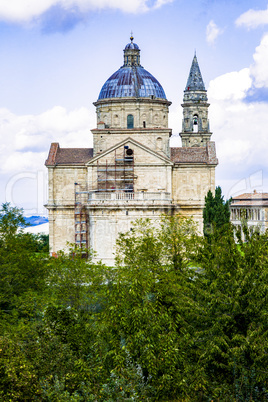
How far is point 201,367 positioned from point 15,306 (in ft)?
38.4

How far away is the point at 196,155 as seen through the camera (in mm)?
65562

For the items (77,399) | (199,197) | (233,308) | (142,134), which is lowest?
(77,399)

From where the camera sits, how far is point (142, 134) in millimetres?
65750

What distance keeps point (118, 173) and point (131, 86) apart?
Result: 34.4 feet

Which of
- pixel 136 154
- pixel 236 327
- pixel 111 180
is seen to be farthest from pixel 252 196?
pixel 236 327

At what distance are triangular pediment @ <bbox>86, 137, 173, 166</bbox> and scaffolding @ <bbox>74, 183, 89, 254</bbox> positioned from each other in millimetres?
2991

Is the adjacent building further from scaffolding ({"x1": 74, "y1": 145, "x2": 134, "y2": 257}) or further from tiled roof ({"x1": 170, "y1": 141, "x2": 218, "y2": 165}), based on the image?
scaffolding ({"x1": 74, "y1": 145, "x2": 134, "y2": 257})

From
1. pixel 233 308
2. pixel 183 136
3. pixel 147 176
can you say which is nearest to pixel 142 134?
pixel 147 176

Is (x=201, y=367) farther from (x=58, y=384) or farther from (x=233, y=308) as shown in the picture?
(x=58, y=384)

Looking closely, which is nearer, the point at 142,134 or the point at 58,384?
the point at 58,384

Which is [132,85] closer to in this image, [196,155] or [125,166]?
[125,166]

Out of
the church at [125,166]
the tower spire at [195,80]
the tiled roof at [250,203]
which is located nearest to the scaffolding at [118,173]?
the church at [125,166]

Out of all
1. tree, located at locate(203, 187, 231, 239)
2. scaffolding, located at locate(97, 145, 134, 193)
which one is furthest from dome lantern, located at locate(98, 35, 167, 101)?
tree, located at locate(203, 187, 231, 239)

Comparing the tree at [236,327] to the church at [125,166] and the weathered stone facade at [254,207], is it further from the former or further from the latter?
the weathered stone facade at [254,207]
